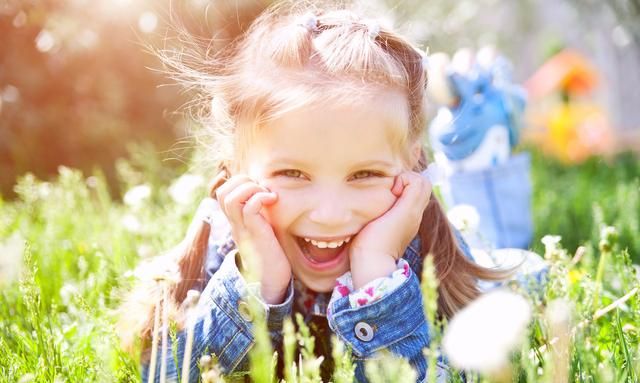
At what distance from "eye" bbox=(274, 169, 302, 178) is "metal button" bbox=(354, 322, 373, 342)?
338 millimetres

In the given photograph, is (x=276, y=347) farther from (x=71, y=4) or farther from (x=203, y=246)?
(x=71, y=4)

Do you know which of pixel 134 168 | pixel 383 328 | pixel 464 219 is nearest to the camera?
pixel 383 328

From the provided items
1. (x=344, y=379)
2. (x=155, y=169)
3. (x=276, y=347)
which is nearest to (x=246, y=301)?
(x=276, y=347)

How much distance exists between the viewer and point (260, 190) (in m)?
1.70

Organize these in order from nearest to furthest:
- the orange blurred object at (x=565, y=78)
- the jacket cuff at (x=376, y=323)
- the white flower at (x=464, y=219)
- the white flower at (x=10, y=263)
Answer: the white flower at (x=10, y=263)
the jacket cuff at (x=376, y=323)
the white flower at (x=464, y=219)
the orange blurred object at (x=565, y=78)

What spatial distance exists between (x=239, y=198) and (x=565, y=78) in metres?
5.12

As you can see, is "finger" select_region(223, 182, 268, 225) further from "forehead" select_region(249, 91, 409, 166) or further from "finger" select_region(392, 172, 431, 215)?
"finger" select_region(392, 172, 431, 215)

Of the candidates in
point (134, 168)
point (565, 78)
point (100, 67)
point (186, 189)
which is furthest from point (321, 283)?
point (565, 78)

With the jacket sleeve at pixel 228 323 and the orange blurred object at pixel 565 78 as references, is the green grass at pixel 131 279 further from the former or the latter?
the orange blurred object at pixel 565 78

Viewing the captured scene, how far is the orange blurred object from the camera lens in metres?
6.23

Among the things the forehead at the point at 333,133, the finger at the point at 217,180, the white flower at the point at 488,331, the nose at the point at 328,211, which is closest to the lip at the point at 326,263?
the nose at the point at 328,211

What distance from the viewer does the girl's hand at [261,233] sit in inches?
65.4

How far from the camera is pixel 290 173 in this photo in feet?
5.49

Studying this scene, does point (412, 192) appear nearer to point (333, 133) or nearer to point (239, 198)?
point (333, 133)
